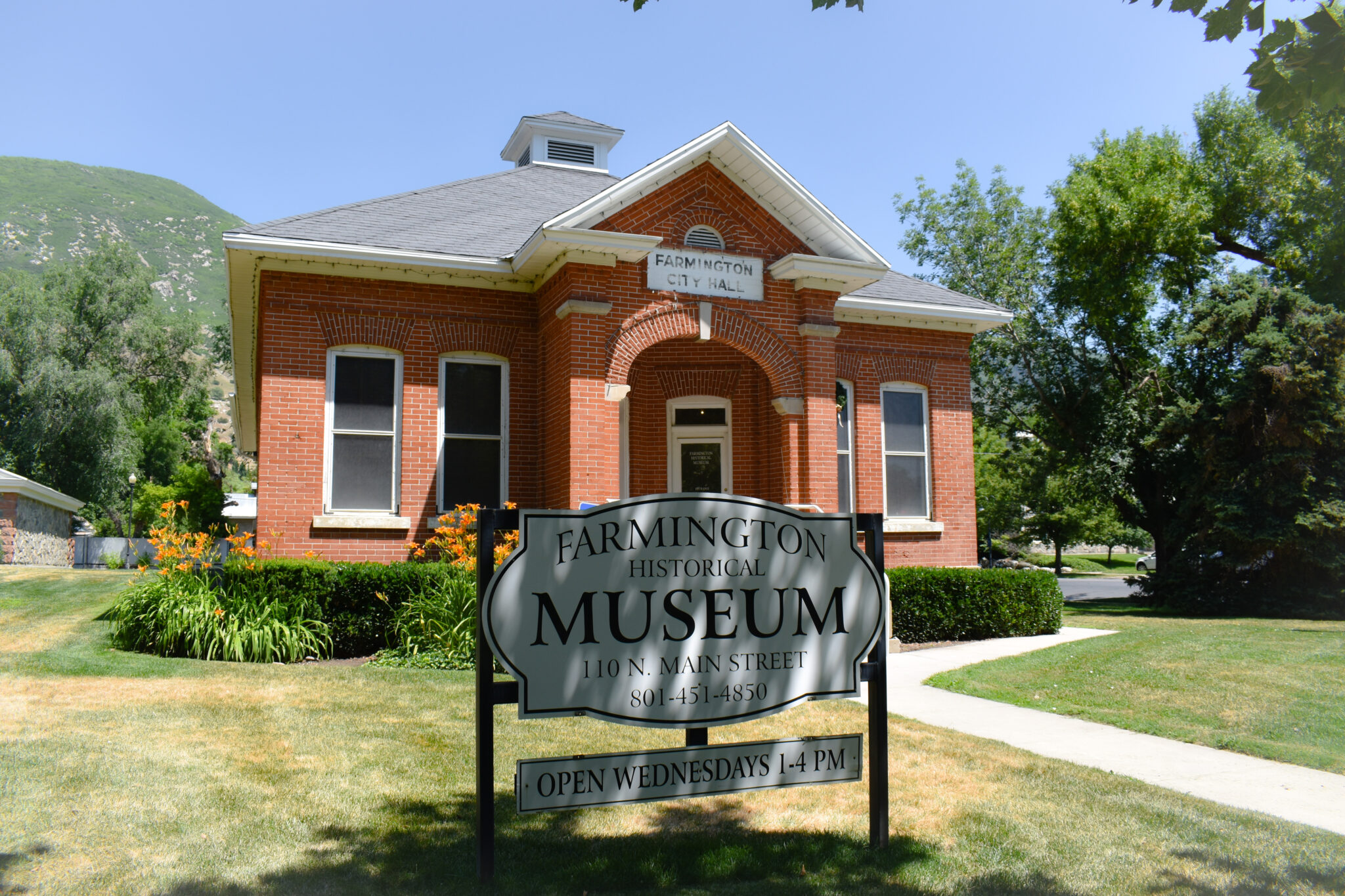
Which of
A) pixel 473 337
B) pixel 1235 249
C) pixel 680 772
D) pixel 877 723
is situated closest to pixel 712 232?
pixel 473 337

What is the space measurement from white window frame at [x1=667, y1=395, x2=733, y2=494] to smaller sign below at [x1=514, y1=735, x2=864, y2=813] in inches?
386

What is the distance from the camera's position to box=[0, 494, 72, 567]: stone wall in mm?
30422

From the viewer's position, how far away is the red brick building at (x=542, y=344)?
1188cm

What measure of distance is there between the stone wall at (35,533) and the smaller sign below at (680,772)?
3341 centimetres

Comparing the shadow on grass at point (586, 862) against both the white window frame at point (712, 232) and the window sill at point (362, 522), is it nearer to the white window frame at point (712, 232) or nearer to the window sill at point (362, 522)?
the window sill at point (362, 522)

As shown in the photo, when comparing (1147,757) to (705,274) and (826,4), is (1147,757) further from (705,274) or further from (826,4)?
(705,274)

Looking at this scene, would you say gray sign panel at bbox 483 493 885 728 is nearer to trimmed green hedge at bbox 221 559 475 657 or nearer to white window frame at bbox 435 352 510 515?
trimmed green hedge at bbox 221 559 475 657

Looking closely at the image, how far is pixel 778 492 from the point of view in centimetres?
1316

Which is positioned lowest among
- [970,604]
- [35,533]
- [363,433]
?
[970,604]

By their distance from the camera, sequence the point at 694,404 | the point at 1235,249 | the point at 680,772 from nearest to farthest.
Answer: the point at 680,772 < the point at 694,404 < the point at 1235,249

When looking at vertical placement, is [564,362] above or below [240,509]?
above

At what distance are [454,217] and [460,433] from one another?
11.4 feet

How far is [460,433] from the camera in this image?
1308 centimetres

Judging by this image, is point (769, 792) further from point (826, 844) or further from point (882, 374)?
point (882, 374)
